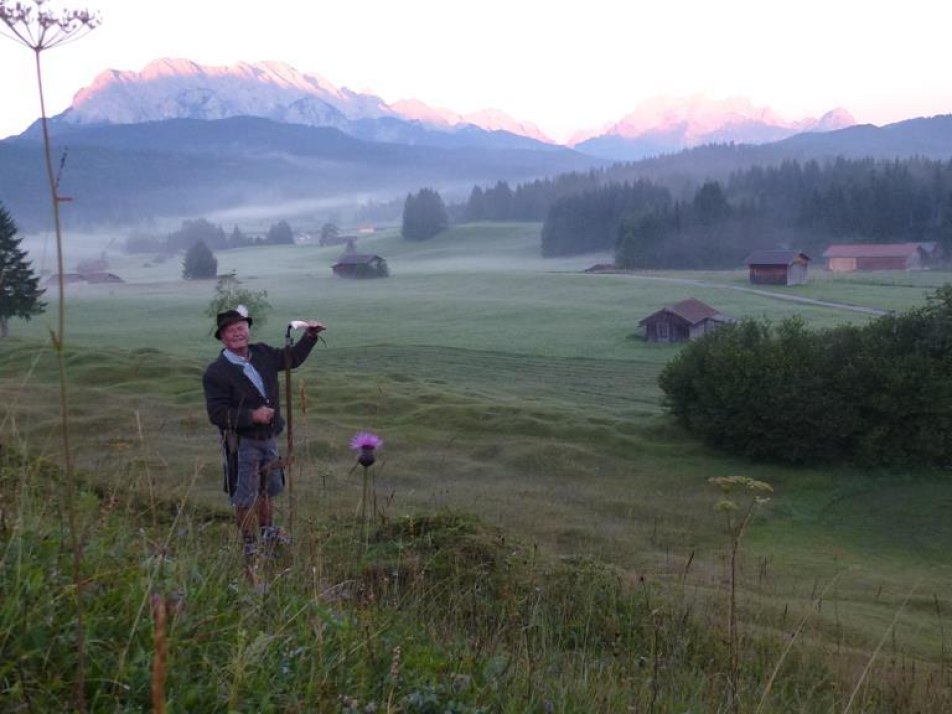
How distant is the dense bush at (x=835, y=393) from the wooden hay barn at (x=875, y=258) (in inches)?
3171

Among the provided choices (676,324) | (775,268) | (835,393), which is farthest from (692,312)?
(835,393)

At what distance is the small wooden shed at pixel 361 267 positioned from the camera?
119250 mm

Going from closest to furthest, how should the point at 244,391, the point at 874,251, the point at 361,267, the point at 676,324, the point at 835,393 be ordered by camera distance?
the point at 244,391
the point at 835,393
the point at 676,324
the point at 874,251
the point at 361,267

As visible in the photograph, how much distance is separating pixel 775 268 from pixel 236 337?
284 feet

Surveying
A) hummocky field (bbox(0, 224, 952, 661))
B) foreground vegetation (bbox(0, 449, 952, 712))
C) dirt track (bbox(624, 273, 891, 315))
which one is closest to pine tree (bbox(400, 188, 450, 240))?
dirt track (bbox(624, 273, 891, 315))

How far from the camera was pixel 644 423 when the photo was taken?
31.2 metres

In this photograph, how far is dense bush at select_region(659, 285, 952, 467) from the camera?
88.2ft

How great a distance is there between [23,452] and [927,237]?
447 ft

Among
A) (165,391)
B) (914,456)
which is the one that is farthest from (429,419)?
(914,456)

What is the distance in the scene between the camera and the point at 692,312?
203ft

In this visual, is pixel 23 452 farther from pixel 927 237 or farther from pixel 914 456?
pixel 927 237

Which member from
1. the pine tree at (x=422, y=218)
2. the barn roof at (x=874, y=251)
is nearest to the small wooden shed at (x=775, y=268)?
the barn roof at (x=874, y=251)

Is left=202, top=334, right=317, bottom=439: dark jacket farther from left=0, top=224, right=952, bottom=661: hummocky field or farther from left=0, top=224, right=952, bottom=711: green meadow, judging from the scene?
left=0, top=224, right=952, bottom=661: hummocky field

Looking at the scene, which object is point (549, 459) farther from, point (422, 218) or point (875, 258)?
point (422, 218)
